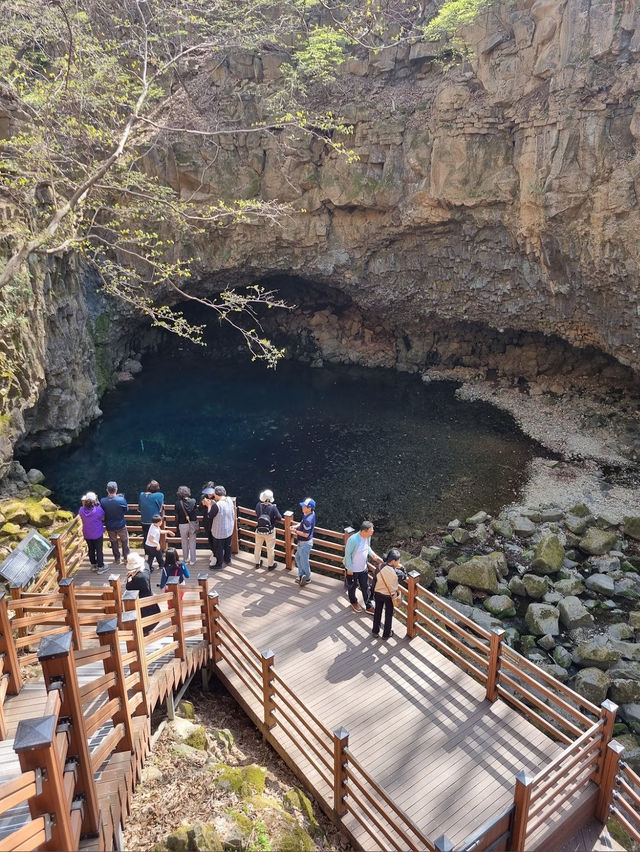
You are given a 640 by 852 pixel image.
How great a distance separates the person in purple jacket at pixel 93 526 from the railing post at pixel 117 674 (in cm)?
532

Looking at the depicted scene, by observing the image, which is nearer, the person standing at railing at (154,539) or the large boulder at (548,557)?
the person standing at railing at (154,539)

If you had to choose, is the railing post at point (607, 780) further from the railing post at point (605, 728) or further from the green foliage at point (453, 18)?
the green foliage at point (453, 18)

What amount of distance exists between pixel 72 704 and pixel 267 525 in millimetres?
6329

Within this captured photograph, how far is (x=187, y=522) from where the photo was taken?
1078 centimetres

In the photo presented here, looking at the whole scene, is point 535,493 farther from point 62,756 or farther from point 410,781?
point 62,756

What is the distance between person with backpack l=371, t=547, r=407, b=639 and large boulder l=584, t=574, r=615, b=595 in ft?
26.0

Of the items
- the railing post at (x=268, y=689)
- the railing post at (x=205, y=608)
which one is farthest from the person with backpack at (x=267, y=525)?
the railing post at (x=268, y=689)

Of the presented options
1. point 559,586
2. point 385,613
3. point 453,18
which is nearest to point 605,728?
point 385,613

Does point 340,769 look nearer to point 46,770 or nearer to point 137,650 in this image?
point 137,650

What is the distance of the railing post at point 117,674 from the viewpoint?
5.38m

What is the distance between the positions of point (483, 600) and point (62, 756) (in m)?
11.8

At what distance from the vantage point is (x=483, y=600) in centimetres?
1398

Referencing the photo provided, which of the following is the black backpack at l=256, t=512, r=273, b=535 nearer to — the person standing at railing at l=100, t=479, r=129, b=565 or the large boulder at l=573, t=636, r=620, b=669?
the person standing at railing at l=100, t=479, r=129, b=565

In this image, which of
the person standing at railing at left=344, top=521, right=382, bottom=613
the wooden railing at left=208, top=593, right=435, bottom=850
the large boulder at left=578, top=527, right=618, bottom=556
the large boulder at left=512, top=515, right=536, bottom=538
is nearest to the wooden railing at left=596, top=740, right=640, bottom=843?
the wooden railing at left=208, top=593, right=435, bottom=850
